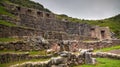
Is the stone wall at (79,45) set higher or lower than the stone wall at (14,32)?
lower

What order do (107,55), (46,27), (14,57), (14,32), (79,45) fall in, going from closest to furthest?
(14,57) < (107,55) < (14,32) < (79,45) < (46,27)

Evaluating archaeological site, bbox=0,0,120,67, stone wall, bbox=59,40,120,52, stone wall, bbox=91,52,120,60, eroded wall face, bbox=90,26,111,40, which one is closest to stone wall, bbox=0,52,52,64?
archaeological site, bbox=0,0,120,67

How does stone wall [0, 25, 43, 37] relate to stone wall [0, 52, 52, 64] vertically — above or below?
above

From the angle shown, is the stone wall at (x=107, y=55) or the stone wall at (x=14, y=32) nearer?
the stone wall at (x=107, y=55)

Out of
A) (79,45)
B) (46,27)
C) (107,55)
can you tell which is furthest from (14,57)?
(46,27)

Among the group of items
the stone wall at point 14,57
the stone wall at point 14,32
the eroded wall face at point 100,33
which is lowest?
the stone wall at point 14,57

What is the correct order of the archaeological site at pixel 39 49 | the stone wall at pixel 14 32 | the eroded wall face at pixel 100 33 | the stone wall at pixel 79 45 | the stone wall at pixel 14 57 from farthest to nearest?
the eroded wall face at pixel 100 33, the stone wall at pixel 79 45, the stone wall at pixel 14 32, the stone wall at pixel 14 57, the archaeological site at pixel 39 49

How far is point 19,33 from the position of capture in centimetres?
2400

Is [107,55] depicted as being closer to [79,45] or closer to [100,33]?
[79,45]

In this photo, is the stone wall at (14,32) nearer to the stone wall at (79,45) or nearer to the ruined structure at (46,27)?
the ruined structure at (46,27)

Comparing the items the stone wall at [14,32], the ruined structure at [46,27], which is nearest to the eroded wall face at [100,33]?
the ruined structure at [46,27]

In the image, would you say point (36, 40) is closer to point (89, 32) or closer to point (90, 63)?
point (90, 63)

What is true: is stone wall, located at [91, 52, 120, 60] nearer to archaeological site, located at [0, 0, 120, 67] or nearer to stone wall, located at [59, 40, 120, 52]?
archaeological site, located at [0, 0, 120, 67]

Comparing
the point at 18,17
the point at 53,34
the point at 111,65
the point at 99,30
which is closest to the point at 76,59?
the point at 111,65
